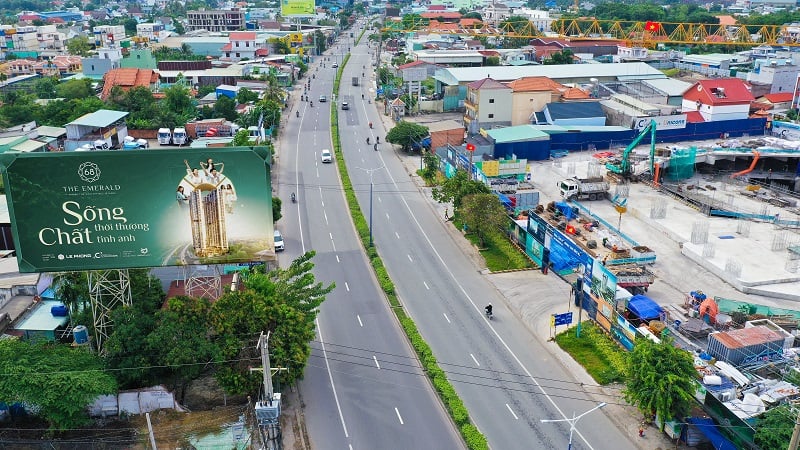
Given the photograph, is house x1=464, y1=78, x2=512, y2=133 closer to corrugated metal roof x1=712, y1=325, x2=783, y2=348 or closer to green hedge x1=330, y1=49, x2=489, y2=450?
green hedge x1=330, y1=49, x2=489, y2=450

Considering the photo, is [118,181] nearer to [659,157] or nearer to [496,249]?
[496,249]

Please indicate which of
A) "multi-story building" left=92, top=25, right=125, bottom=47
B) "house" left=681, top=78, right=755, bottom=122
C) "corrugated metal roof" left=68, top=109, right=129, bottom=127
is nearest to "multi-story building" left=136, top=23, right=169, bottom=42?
"multi-story building" left=92, top=25, right=125, bottom=47

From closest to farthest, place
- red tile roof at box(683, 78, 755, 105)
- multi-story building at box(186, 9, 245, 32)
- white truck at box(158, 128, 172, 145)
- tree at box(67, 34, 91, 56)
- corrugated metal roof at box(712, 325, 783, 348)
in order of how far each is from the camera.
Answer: corrugated metal roof at box(712, 325, 783, 348), white truck at box(158, 128, 172, 145), red tile roof at box(683, 78, 755, 105), tree at box(67, 34, 91, 56), multi-story building at box(186, 9, 245, 32)

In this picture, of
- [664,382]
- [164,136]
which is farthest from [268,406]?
[164,136]

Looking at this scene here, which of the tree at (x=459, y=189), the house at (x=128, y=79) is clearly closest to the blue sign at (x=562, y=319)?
the tree at (x=459, y=189)

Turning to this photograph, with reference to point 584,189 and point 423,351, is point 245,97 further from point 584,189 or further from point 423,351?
point 423,351

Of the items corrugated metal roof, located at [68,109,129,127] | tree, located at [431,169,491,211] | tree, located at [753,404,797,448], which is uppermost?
corrugated metal roof, located at [68,109,129,127]
